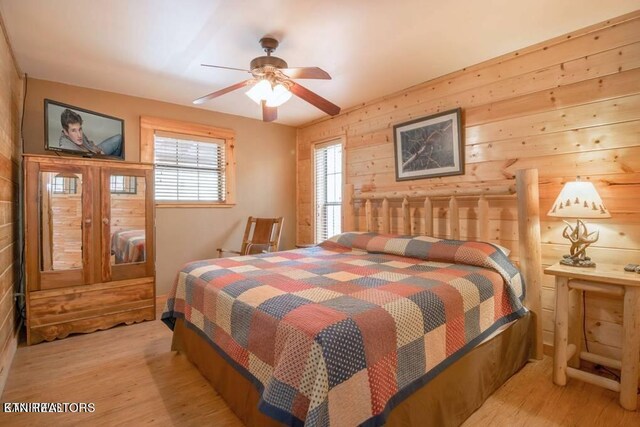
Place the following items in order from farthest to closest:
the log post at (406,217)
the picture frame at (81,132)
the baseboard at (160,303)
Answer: the baseboard at (160,303), the log post at (406,217), the picture frame at (81,132)

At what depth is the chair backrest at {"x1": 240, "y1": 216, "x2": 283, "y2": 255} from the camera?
3.55 meters

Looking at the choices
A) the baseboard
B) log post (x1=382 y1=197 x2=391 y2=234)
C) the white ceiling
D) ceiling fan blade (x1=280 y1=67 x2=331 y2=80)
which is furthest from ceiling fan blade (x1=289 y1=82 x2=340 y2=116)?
the baseboard

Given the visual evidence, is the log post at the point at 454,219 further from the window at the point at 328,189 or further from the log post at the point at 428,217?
the window at the point at 328,189

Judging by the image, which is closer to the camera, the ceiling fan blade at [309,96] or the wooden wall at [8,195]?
the wooden wall at [8,195]

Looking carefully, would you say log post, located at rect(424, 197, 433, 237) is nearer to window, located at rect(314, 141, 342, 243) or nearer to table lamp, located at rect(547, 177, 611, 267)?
table lamp, located at rect(547, 177, 611, 267)

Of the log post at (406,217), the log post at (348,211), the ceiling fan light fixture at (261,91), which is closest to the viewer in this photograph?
the ceiling fan light fixture at (261,91)

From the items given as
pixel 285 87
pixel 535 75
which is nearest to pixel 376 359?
pixel 285 87

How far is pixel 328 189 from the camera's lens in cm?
422

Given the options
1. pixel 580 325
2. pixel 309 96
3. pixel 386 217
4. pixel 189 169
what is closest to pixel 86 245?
pixel 189 169

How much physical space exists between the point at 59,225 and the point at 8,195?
423 mm

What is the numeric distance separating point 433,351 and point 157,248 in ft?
10.3

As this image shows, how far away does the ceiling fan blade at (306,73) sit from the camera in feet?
6.45

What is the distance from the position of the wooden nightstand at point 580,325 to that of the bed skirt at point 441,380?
24cm

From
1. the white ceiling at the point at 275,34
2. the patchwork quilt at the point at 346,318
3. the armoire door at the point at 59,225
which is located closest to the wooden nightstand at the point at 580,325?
the patchwork quilt at the point at 346,318
